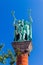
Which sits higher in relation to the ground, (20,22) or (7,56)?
(20,22)

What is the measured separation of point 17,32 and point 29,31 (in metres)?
2.06

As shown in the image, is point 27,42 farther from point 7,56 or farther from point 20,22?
point 7,56

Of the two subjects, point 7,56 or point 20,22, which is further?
point 20,22

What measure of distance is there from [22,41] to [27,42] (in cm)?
77

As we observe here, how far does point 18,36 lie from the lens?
45688mm

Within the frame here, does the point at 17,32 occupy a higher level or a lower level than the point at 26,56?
higher

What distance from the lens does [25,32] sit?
46.4 meters

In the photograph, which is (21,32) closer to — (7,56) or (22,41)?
(22,41)

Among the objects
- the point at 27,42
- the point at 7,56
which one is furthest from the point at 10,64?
the point at 27,42

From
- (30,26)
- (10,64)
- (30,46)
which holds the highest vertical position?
(30,26)

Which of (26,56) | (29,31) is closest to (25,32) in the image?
(29,31)

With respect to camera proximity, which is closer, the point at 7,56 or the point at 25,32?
the point at 7,56

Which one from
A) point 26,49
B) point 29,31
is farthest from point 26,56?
point 29,31

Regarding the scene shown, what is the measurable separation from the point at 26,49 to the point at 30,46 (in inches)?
39.0
